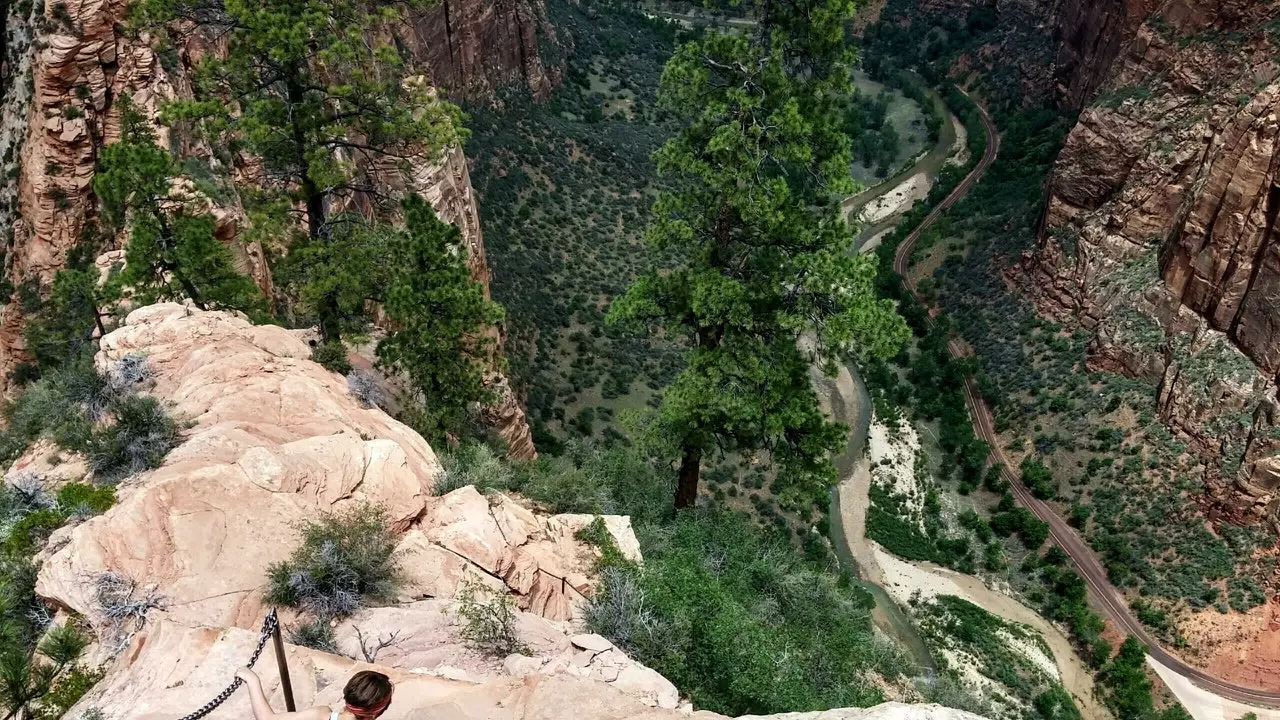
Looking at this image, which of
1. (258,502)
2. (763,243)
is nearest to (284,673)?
(258,502)

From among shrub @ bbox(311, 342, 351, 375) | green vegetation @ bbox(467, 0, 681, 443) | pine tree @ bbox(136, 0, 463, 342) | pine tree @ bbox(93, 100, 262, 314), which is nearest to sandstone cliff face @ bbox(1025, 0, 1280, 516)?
green vegetation @ bbox(467, 0, 681, 443)

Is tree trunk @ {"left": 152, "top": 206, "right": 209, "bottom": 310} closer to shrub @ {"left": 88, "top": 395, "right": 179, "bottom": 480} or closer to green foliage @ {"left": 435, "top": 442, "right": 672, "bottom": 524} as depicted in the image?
shrub @ {"left": 88, "top": 395, "right": 179, "bottom": 480}

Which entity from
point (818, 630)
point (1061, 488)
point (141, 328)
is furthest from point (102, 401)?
point (1061, 488)

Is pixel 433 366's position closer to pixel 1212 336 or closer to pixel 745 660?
pixel 745 660

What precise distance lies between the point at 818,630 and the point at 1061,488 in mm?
34602

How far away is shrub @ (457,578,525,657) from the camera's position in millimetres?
8477

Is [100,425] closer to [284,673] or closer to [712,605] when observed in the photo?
[284,673]

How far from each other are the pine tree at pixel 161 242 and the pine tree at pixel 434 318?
3.39 m

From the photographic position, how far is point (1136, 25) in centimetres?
5188

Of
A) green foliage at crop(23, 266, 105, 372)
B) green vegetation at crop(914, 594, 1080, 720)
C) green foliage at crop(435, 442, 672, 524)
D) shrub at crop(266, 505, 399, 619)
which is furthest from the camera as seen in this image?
green vegetation at crop(914, 594, 1080, 720)

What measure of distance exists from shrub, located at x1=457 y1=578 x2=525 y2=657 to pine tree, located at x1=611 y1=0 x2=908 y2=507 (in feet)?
21.1

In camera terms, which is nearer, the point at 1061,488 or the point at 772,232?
the point at 772,232

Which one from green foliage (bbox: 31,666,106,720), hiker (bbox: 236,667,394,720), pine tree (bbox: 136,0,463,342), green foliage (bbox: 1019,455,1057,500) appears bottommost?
green foliage (bbox: 1019,455,1057,500)

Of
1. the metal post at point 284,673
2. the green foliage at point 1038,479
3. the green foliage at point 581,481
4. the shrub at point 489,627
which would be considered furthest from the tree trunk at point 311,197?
the green foliage at point 1038,479
